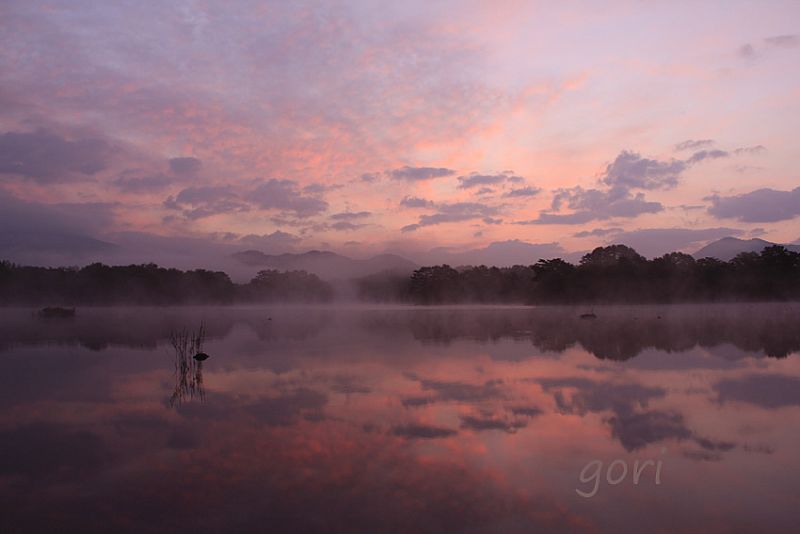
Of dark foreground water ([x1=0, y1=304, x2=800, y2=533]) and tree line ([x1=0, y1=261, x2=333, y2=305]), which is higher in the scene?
tree line ([x1=0, y1=261, x2=333, y2=305])

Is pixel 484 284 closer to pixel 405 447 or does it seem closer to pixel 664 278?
pixel 664 278

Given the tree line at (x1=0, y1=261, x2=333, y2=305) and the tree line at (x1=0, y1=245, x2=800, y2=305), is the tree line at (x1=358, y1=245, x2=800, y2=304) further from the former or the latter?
the tree line at (x1=0, y1=261, x2=333, y2=305)

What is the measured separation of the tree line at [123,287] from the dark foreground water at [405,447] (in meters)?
134

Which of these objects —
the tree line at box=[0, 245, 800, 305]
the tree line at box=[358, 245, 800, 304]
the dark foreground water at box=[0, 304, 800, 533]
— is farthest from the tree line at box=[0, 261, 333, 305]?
the dark foreground water at box=[0, 304, 800, 533]

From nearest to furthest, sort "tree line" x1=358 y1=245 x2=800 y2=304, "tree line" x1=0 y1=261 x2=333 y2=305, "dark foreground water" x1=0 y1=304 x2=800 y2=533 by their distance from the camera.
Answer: "dark foreground water" x1=0 y1=304 x2=800 y2=533 → "tree line" x1=358 y1=245 x2=800 y2=304 → "tree line" x1=0 y1=261 x2=333 y2=305

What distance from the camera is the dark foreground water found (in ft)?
27.3

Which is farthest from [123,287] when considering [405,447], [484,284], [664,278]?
[405,447]

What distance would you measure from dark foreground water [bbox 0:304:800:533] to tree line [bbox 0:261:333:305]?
134 metres

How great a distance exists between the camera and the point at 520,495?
353 inches

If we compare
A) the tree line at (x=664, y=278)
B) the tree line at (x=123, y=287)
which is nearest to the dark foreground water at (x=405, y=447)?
the tree line at (x=664, y=278)

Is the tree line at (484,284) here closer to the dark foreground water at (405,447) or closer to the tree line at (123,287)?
the tree line at (123,287)

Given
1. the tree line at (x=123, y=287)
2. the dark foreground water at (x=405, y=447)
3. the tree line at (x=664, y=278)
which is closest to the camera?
the dark foreground water at (x=405, y=447)

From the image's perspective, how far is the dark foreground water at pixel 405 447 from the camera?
8312 mm

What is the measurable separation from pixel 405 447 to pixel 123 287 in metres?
153
